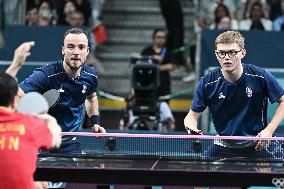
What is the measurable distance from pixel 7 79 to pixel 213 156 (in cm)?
239

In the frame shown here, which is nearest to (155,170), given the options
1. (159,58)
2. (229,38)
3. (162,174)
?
(162,174)

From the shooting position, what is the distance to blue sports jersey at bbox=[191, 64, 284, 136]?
27.7 ft

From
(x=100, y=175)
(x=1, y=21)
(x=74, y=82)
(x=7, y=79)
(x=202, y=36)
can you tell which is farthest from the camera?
(x=1, y=21)

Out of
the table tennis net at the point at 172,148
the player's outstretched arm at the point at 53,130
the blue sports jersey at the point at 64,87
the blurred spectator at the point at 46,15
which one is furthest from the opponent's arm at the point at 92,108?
the blurred spectator at the point at 46,15

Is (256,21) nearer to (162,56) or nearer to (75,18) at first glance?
(162,56)

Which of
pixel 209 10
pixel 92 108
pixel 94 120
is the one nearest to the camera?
pixel 94 120

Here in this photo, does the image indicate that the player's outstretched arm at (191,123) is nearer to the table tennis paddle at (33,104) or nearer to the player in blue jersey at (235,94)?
the player in blue jersey at (235,94)

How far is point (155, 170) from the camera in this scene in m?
6.77

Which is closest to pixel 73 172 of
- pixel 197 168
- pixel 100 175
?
pixel 100 175

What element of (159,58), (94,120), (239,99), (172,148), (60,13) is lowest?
(172,148)

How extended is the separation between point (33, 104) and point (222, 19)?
8699 millimetres

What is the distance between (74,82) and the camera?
902 centimetres

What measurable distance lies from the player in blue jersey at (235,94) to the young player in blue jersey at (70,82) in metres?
1.21

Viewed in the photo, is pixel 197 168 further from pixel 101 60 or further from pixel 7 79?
pixel 101 60
